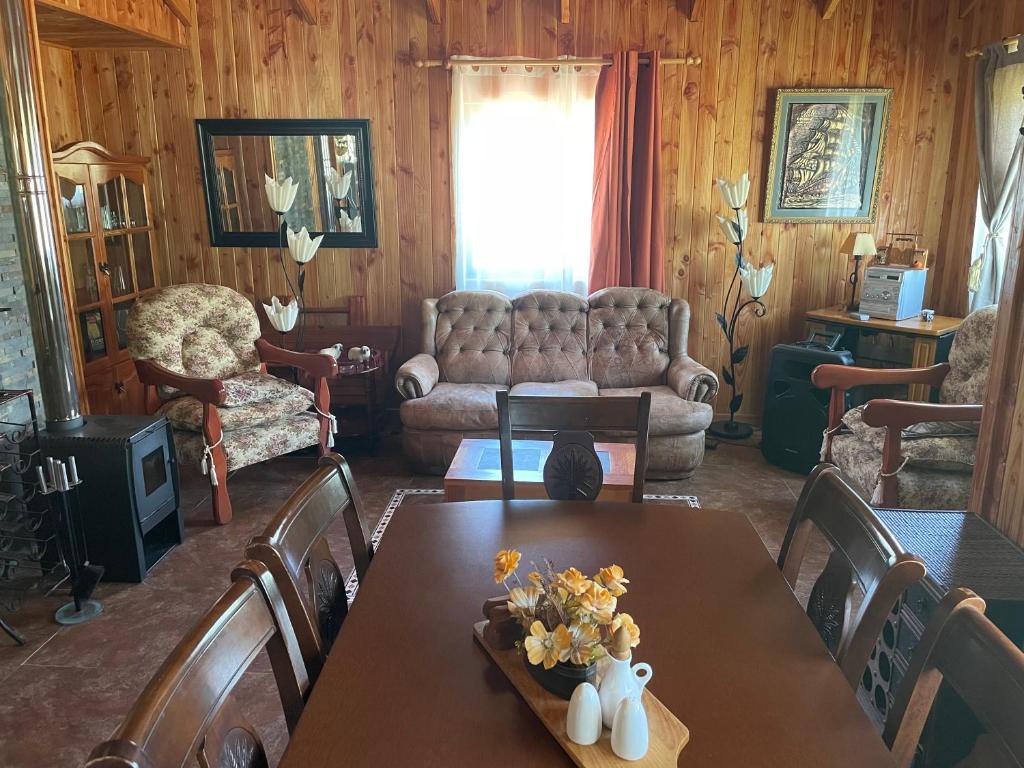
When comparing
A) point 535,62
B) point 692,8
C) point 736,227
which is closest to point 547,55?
point 535,62

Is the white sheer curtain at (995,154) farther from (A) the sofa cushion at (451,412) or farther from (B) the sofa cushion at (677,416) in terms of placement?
(A) the sofa cushion at (451,412)

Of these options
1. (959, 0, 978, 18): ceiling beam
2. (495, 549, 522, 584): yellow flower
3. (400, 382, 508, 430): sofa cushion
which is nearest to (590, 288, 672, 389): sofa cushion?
(400, 382, 508, 430): sofa cushion

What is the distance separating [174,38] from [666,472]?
373 cm

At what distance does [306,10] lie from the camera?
4.37 m

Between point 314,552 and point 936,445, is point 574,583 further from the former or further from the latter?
point 936,445

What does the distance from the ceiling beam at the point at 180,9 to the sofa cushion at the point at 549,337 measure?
8.28ft

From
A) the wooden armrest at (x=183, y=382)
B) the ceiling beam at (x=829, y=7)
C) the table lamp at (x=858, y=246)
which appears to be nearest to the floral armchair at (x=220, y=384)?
the wooden armrest at (x=183, y=382)

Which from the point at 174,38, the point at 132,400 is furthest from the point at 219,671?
the point at 174,38

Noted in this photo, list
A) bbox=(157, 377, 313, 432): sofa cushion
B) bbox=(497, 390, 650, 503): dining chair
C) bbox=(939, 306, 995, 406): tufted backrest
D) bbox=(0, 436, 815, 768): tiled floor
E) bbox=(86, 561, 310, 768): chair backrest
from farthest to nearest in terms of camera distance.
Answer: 1. bbox=(157, 377, 313, 432): sofa cushion
2. bbox=(939, 306, 995, 406): tufted backrest
3. bbox=(0, 436, 815, 768): tiled floor
4. bbox=(497, 390, 650, 503): dining chair
5. bbox=(86, 561, 310, 768): chair backrest

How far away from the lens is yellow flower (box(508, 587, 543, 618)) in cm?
116

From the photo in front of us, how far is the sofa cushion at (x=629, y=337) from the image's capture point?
4.41 m

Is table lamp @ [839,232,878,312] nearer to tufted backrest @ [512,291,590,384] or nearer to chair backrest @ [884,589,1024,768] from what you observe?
tufted backrest @ [512,291,590,384]

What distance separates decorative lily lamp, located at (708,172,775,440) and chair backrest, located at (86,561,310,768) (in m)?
3.78

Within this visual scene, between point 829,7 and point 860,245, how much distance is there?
1334 mm
